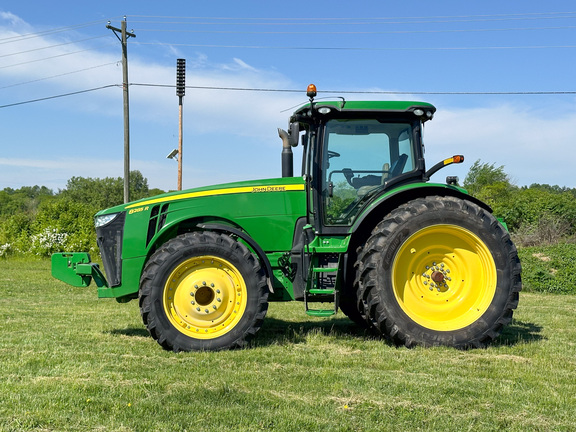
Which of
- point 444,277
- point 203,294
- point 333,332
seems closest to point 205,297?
point 203,294

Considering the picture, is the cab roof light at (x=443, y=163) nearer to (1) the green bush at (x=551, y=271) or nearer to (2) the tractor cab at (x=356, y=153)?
(2) the tractor cab at (x=356, y=153)

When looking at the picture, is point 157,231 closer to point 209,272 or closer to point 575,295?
point 209,272

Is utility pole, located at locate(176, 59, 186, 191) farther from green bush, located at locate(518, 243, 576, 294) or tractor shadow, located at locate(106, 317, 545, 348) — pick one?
tractor shadow, located at locate(106, 317, 545, 348)

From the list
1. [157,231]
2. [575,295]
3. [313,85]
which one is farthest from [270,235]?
[575,295]

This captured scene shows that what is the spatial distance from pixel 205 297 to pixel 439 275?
2525 mm

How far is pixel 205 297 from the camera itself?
237 inches

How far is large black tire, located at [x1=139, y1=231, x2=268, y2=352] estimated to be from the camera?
5832 millimetres

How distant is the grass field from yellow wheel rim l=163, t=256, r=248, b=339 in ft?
1.16

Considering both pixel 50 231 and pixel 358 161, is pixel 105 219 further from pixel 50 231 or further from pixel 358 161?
pixel 50 231

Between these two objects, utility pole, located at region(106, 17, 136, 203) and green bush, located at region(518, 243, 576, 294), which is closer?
green bush, located at region(518, 243, 576, 294)

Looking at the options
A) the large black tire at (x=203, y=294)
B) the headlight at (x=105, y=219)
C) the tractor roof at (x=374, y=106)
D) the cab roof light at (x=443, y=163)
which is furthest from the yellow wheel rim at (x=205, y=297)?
the cab roof light at (x=443, y=163)

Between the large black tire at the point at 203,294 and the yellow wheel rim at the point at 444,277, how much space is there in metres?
1.58

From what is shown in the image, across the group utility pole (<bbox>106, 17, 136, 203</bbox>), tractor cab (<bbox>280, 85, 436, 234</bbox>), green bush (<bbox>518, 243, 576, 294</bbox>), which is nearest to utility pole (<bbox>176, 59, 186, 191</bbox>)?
utility pole (<bbox>106, 17, 136, 203</bbox>)

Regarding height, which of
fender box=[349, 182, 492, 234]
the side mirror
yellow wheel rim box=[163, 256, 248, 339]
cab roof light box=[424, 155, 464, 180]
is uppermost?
the side mirror
